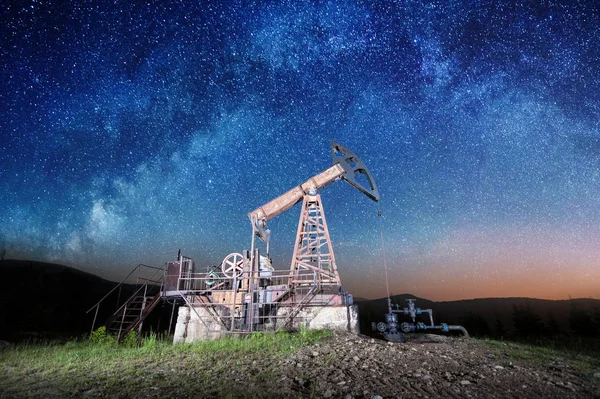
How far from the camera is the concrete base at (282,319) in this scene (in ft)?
37.2

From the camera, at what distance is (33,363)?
8.83m

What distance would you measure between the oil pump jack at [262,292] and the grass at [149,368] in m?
1.00

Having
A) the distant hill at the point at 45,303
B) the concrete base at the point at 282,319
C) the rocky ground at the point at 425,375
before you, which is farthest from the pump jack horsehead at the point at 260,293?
the distant hill at the point at 45,303

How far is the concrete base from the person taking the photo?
1134 centimetres

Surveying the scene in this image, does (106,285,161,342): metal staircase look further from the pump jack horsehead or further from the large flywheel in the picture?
the large flywheel

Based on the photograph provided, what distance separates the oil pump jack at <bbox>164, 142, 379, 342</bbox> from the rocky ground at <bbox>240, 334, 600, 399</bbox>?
11.1 ft

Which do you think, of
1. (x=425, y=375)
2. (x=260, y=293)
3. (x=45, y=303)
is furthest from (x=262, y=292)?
(x=45, y=303)

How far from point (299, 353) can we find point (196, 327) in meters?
6.11

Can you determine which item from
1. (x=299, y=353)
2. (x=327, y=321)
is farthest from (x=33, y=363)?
(x=327, y=321)

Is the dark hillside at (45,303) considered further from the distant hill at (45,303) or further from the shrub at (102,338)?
the shrub at (102,338)

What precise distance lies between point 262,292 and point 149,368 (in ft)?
17.7

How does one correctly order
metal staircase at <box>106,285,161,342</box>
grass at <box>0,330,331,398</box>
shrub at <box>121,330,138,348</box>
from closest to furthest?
grass at <box>0,330,331,398</box>, shrub at <box>121,330,138,348</box>, metal staircase at <box>106,285,161,342</box>

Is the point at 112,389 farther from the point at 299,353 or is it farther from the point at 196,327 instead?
the point at 196,327

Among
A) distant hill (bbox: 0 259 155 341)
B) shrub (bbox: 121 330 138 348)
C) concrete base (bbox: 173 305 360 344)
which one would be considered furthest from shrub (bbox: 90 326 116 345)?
distant hill (bbox: 0 259 155 341)
